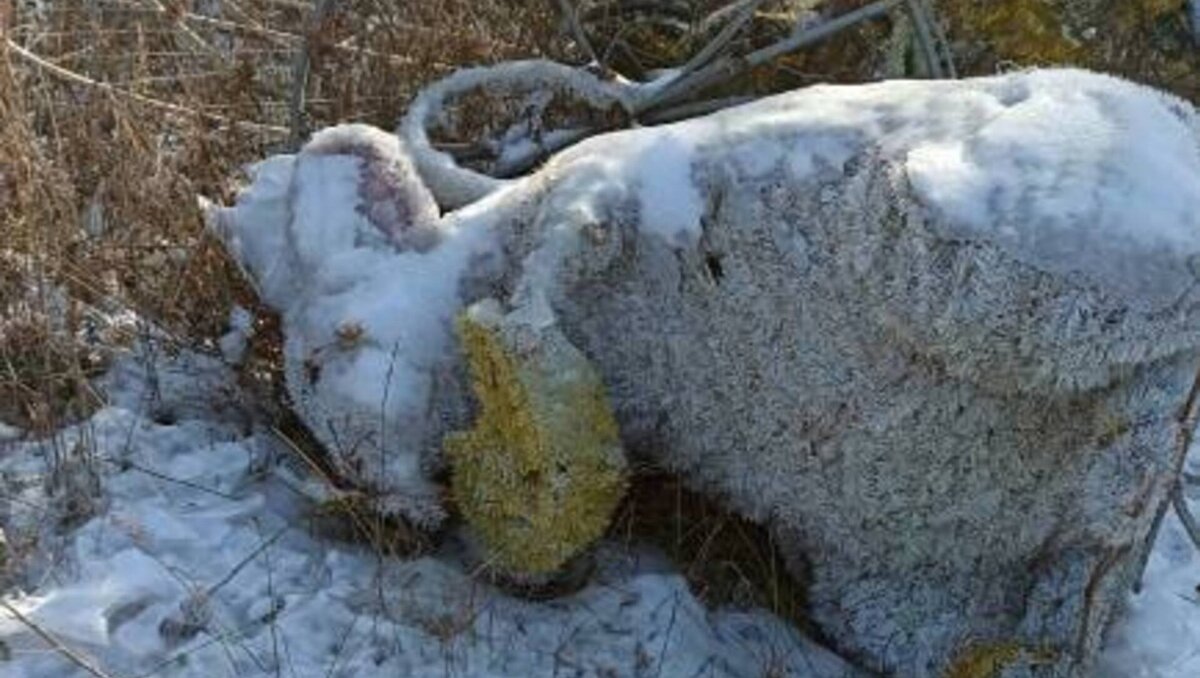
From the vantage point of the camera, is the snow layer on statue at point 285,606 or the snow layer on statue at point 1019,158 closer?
the snow layer on statue at point 1019,158

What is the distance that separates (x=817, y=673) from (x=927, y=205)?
88 cm

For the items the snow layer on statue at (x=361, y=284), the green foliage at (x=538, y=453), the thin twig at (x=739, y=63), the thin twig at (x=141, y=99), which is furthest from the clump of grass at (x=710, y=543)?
the thin twig at (x=141, y=99)

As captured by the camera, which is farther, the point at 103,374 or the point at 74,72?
the point at 74,72

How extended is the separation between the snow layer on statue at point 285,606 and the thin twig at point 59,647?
20mm

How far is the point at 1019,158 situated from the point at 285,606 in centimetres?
147

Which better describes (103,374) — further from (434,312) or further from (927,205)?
(927,205)

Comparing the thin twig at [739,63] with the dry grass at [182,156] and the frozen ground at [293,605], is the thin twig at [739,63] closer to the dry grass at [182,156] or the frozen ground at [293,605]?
the dry grass at [182,156]

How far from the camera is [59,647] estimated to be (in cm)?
268

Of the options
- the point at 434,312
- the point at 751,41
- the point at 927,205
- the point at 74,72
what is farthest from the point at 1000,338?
the point at 74,72

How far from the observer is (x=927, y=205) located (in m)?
2.65

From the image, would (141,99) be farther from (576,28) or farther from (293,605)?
(293,605)

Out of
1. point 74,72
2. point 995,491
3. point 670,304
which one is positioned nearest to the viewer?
point 995,491

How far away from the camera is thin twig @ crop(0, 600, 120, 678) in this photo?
2.66 metres

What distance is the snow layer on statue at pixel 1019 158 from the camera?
258 cm
